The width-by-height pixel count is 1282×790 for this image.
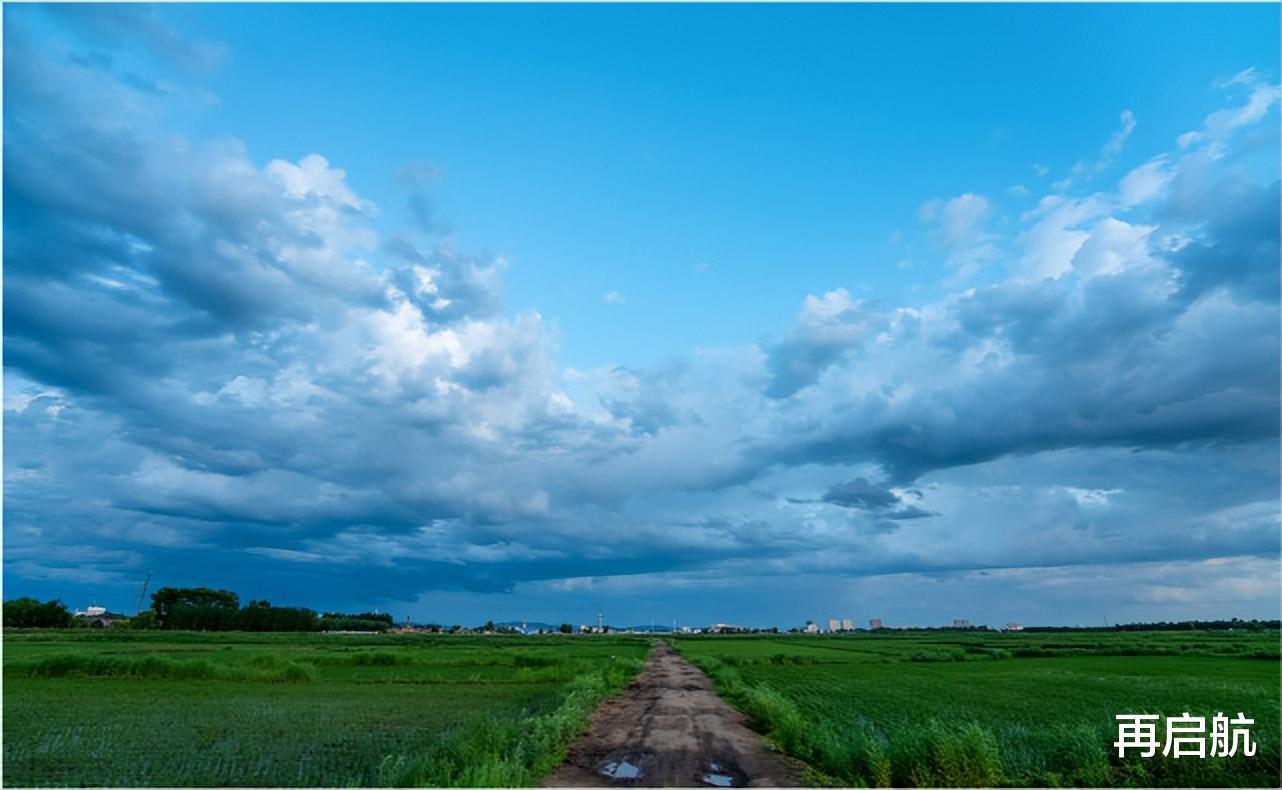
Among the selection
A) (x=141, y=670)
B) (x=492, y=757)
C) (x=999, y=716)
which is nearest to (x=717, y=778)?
(x=492, y=757)

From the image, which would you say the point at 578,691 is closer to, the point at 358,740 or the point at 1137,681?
the point at 358,740

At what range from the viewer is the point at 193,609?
466ft

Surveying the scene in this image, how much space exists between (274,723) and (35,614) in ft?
435

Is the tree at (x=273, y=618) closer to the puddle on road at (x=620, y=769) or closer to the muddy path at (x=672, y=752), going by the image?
the muddy path at (x=672, y=752)

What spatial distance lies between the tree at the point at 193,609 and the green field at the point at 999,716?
122 m

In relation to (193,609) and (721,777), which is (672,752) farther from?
(193,609)

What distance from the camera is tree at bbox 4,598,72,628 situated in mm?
117375

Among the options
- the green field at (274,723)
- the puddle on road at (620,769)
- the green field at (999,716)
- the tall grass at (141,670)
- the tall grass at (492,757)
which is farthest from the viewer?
the tall grass at (141,670)

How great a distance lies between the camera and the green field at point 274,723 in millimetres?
15750

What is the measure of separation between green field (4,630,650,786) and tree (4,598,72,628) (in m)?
99.0

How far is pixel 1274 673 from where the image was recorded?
151 feet
